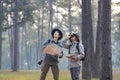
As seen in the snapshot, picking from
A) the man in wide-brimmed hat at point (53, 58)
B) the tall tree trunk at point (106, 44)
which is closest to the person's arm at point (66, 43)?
the man in wide-brimmed hat at point (53, 58)

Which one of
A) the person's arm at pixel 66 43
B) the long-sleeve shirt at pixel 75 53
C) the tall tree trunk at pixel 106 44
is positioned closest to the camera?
the long-sleeve shirt at pixel 75 53

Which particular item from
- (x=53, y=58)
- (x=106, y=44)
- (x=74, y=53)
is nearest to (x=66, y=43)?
(x=74, y=53)

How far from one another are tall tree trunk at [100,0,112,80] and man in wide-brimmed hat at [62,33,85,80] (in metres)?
2.77

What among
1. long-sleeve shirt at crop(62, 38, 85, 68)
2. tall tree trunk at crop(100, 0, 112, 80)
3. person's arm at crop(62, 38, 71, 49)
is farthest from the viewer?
tall tree trunk at crop(100, 0, 112, 80)

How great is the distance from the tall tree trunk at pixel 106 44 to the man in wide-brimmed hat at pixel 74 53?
9.08 feet

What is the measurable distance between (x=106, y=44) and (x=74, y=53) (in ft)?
9.96

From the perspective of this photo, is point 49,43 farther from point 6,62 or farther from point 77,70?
point 6,62

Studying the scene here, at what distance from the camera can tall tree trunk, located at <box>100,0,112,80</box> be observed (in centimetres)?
1325

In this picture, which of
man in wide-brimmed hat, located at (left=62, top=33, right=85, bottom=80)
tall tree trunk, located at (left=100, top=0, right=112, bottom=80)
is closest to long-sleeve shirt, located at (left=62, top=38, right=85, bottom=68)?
man in wide-brimmed hat, located at (left=62, top=33, right=85, bottom=80)

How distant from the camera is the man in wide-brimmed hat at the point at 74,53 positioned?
10570mm

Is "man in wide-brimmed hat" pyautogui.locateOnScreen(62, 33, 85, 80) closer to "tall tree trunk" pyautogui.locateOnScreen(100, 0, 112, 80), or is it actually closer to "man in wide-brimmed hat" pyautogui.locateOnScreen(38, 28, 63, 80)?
"man in wide-brimmed hat" pyautogui.locateOnScreen(38, 28, 63, 80)

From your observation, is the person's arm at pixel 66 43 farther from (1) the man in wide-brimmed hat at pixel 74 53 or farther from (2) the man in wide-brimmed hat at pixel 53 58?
(2) the man in wide-brimmed hat at pixel 53 58

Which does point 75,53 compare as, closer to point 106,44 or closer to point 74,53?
point 74,53

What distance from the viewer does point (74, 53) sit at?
1066 cm
